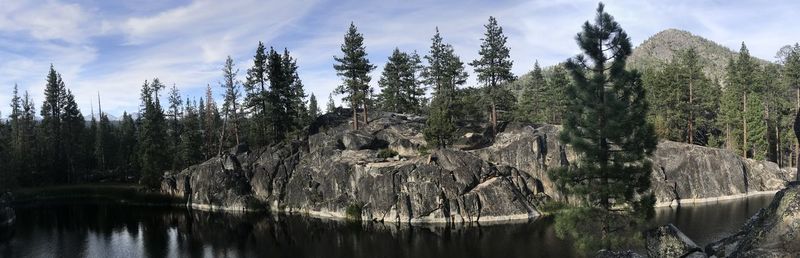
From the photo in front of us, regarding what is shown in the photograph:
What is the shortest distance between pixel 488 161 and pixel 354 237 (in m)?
20.9

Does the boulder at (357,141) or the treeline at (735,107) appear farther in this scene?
the treeline at (735,107)

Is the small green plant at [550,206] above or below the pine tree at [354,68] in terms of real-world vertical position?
below

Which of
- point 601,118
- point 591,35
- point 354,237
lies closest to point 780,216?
point 601,118

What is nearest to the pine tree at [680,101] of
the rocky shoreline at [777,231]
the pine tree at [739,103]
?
the pine tree at [739,103]

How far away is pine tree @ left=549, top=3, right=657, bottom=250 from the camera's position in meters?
30.5

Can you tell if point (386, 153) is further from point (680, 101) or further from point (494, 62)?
point (680, 101)

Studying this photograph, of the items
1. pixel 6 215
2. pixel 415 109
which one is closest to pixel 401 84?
pixel 415 109

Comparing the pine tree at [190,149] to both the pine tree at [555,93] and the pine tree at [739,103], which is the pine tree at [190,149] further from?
the pine tree at [739,103]

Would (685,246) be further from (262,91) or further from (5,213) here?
(5,213)

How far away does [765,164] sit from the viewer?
70.8 m

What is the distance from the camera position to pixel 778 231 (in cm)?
Result: 1519

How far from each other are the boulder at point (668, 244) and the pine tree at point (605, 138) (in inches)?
295

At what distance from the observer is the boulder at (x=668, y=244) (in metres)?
21.1

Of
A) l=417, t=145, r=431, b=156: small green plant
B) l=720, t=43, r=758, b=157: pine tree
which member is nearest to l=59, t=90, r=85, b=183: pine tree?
l=417, t=145, r=431, b=156: small green plant
